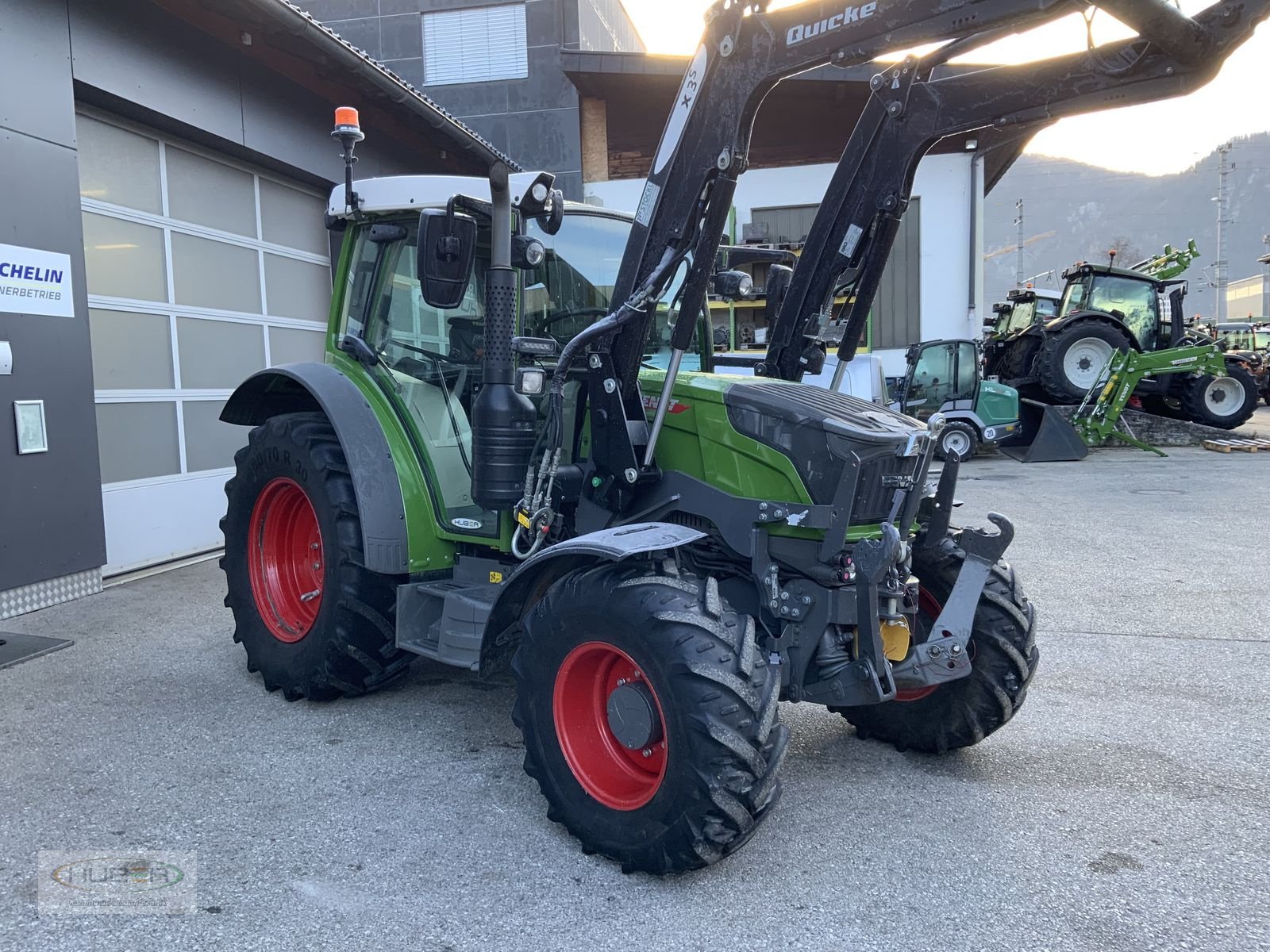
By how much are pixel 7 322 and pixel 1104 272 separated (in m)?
16.3

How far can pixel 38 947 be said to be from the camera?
2.32 m

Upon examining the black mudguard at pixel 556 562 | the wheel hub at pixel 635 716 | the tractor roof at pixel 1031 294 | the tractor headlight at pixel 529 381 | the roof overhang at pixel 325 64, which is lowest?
the wheel hub at pixel 635 716

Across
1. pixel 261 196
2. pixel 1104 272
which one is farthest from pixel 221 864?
pixel 1104 272

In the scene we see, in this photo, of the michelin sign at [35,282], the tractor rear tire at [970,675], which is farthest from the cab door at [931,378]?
the michelin sign at [35,282]

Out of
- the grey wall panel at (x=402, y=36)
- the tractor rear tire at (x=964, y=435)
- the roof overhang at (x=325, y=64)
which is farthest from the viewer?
the grey wall panel at (x=402, y=36)

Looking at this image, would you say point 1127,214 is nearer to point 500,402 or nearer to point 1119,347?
point 1119,347

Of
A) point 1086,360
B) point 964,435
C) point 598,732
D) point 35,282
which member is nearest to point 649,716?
point 598,732

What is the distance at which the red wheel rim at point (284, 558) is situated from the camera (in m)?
4.28

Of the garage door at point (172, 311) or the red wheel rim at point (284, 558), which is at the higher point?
the garage door at point (172, 311)

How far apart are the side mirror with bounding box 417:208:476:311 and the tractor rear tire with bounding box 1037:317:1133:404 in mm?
14331

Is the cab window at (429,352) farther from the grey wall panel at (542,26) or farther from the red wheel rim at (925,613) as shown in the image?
the grey wall panel at (542,26)

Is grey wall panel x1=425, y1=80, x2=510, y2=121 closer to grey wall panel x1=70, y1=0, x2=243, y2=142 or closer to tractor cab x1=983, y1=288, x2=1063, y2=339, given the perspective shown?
grey wall panel x1=70, y1=0, x2=243, y2=142

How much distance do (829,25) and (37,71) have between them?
196 inches

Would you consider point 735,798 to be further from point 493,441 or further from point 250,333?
point 250,333
